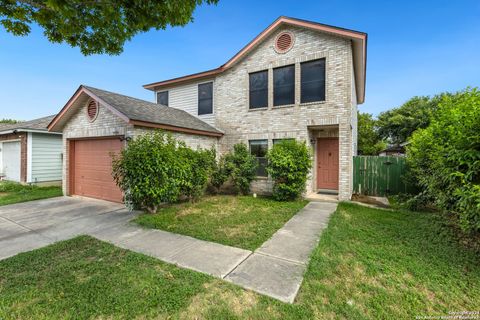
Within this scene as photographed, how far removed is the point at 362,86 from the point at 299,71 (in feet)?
19.7

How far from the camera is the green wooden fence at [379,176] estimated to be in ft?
29.3

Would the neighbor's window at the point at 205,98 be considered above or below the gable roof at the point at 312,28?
below

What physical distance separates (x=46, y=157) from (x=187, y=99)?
9.01 m

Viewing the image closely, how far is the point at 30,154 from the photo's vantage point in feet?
36.7

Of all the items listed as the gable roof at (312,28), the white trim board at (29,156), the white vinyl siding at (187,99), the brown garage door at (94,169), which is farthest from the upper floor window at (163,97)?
the white trim board at (29,156)

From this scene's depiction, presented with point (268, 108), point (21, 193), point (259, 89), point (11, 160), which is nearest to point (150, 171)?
point (268, 108)

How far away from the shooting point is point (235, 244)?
4.15m

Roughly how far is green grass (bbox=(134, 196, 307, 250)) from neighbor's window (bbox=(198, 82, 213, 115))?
5469 millimetres

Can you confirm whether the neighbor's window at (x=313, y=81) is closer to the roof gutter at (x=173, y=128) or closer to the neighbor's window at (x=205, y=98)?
the roof gutter at (x=173, y=128)

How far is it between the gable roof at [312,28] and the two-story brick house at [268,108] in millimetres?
38

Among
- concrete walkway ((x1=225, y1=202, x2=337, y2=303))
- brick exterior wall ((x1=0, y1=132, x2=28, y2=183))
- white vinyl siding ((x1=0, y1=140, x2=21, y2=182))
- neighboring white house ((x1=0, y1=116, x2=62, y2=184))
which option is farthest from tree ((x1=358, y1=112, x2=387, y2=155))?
white vinyl siding ((x1=0, y1=140, x2=21, y2=182))

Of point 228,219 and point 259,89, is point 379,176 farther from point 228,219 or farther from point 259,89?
point 228,219

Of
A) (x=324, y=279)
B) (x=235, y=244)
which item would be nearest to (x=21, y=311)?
(x=235, y=244)

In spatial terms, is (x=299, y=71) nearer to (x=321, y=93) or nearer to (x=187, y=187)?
(x=321, y=93)
